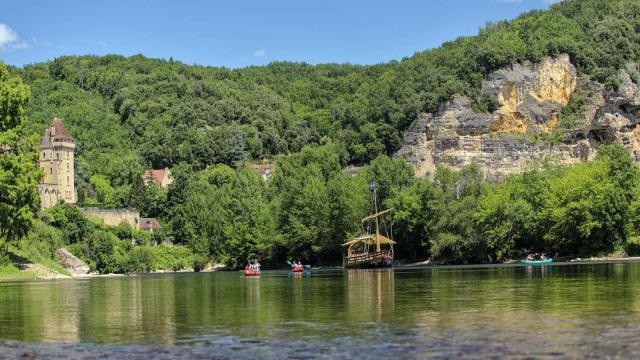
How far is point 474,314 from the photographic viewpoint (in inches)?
1328

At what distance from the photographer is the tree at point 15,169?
226 ft

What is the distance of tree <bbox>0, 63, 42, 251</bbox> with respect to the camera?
68.9 meters

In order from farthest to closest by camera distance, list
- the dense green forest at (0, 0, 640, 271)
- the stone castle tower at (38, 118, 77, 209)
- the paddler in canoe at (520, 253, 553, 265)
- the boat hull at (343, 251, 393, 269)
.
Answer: the stone castle tower at (38, 118, 77, 209), the dense green forest at (0, 0, 640, 271), the boat hull at (343, 251, 393, 269), the paddler in canoe at (520, 253, 553, 265)

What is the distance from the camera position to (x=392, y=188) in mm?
121000

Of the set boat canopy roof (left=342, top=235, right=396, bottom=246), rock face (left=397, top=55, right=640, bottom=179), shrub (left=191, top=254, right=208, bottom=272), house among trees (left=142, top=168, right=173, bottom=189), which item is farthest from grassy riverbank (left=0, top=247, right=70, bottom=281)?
rock face (left=397, top=55, right=640, bottom=179)

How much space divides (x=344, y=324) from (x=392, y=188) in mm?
89801

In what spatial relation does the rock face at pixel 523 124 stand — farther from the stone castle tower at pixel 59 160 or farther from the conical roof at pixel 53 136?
the conical roof at pixel 53 136

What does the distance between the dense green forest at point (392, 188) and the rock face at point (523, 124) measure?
118 inches

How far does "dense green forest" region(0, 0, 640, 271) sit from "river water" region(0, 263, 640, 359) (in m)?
32.2

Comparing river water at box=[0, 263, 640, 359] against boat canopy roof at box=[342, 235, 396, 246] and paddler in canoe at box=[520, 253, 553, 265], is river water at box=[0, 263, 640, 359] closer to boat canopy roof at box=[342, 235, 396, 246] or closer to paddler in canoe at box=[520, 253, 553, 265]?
paddler in canoe at box=[520, 253, 553, 265]

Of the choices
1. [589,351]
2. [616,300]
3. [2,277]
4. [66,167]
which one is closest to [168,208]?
[66,167]

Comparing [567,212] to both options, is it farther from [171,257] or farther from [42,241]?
[171,257]

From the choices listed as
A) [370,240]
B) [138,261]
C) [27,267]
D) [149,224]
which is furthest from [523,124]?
[27,267]

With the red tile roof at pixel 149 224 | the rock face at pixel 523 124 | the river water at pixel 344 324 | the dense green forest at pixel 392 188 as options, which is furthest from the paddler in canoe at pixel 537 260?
the red tile roof at pixel 149 224
